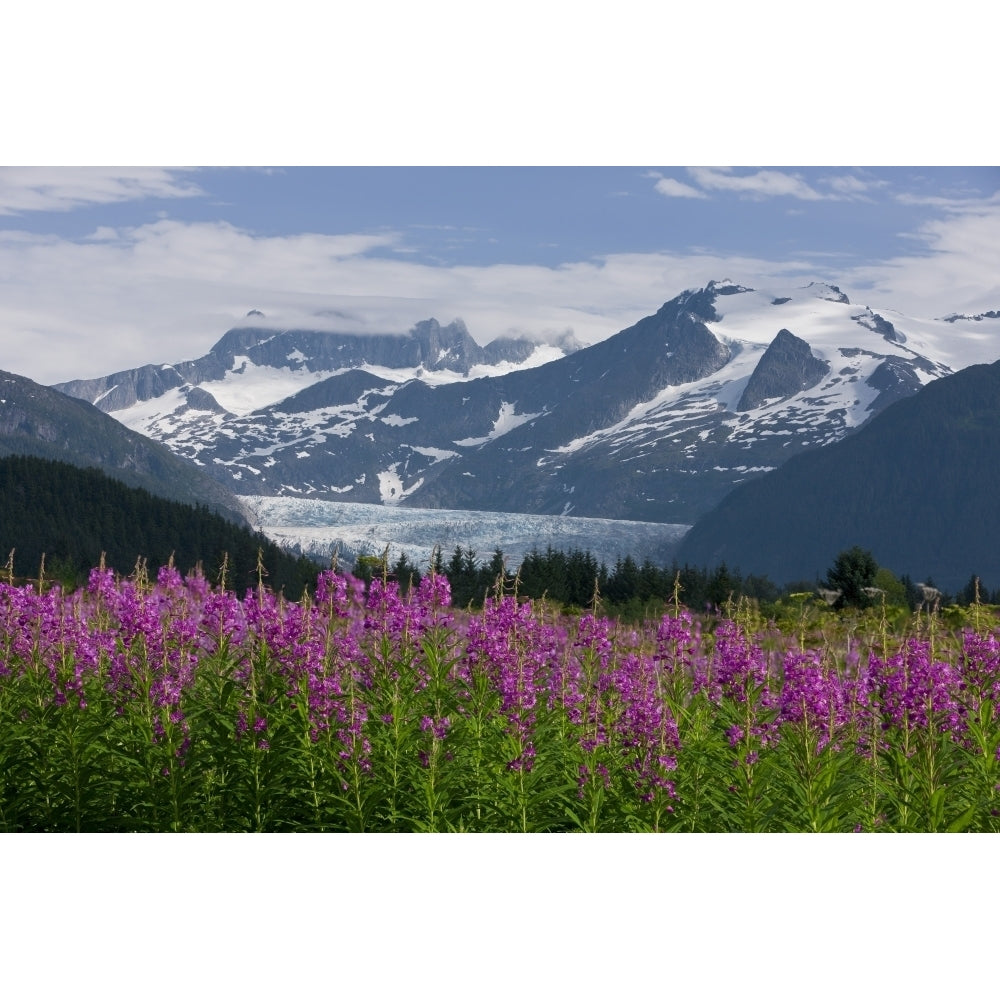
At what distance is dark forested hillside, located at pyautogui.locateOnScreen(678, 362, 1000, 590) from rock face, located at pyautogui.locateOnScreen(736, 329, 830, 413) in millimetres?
1447

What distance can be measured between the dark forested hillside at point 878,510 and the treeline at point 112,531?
722 cm

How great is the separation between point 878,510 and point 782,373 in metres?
22.2

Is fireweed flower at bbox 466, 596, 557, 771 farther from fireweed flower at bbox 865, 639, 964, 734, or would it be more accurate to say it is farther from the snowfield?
the snowfield

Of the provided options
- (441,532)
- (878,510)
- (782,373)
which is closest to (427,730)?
(441,532)

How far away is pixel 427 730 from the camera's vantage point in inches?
235

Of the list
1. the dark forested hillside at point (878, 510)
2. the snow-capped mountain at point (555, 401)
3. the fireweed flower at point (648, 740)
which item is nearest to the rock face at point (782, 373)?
the snow-capped mountain at point (555, 401)

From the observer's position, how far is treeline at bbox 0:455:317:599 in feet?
50.9

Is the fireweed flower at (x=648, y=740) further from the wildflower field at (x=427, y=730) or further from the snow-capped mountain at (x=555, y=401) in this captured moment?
the snow-capped mountain at (x=555, y=401)

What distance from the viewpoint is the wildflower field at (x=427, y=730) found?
19.1 feet

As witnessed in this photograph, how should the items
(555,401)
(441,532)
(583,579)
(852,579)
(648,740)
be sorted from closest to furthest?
(648,740) < (852,579) < (583,579) < (441,532) < (555,401)

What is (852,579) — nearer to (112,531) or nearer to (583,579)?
(583,579)
